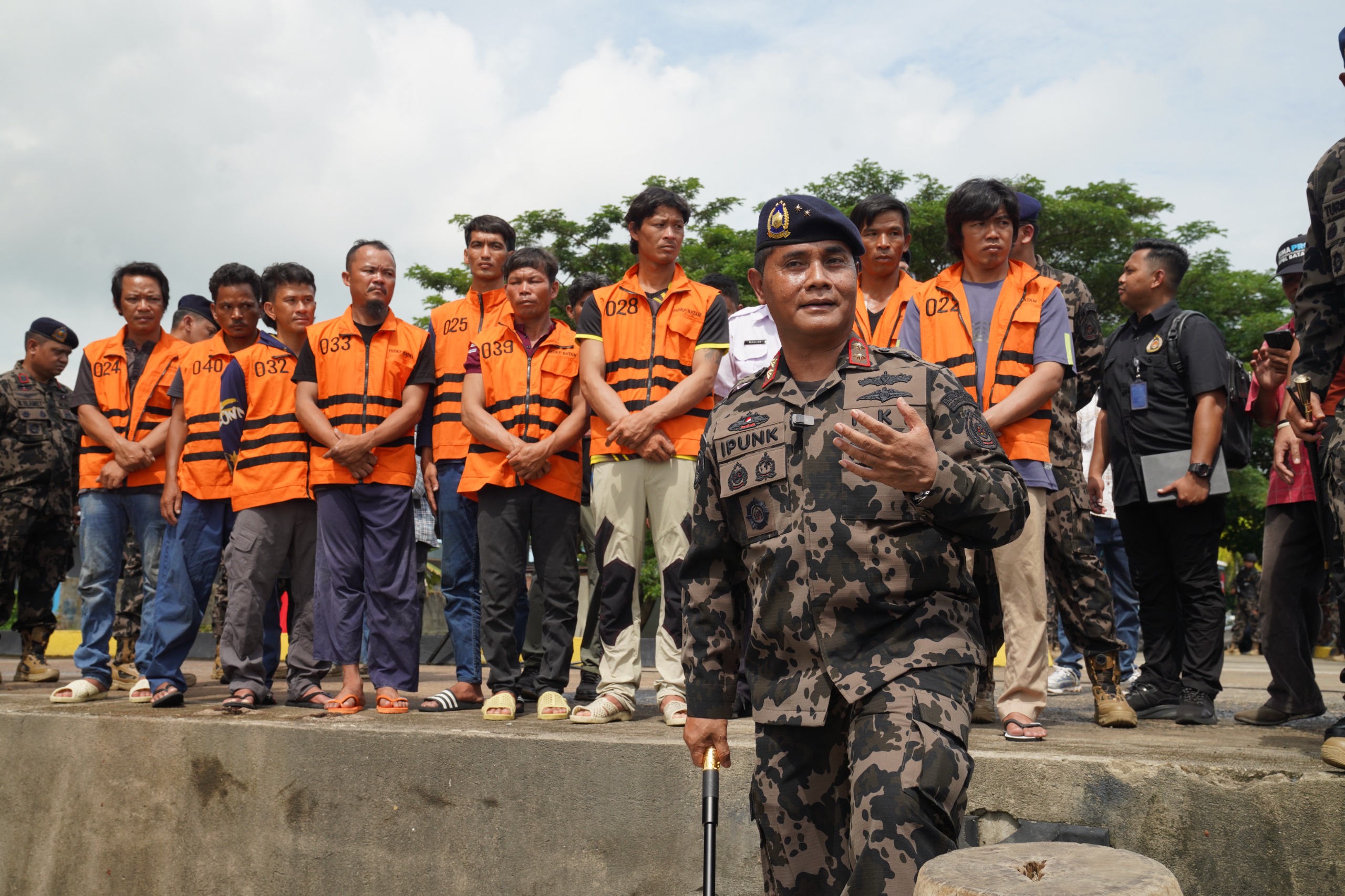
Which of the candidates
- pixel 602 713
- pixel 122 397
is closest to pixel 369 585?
pixel 602 713

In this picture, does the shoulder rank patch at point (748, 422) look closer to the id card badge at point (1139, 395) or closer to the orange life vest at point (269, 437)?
the id card badge at point (1139, 395)

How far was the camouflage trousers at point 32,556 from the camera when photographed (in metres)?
7.74

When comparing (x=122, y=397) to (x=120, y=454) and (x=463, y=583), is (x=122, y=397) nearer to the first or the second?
(x=120, y=454)

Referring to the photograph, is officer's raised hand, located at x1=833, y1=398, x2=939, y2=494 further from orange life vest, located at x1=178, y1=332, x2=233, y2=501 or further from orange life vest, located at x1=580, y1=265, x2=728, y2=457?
orange life vest, located at x1=178, y1=332, x2=233, y2=501

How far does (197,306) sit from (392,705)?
14.7 feet

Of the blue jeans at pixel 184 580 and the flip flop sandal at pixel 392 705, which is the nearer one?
the flip flop sandal at pixel 392 705

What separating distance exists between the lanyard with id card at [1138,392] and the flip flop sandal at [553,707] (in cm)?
318

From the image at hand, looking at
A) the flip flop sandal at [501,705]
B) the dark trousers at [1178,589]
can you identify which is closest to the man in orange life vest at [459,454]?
the flip flop sandal at [501,705]

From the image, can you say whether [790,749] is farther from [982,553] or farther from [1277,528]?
[1277,528]

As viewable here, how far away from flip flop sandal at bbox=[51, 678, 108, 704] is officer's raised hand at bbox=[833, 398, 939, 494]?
570 cm

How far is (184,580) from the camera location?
20.0 ft

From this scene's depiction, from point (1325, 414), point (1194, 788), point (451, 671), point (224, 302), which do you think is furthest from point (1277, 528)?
point (451, 671)

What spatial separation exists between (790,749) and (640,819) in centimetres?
173

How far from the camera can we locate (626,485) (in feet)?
17.0
